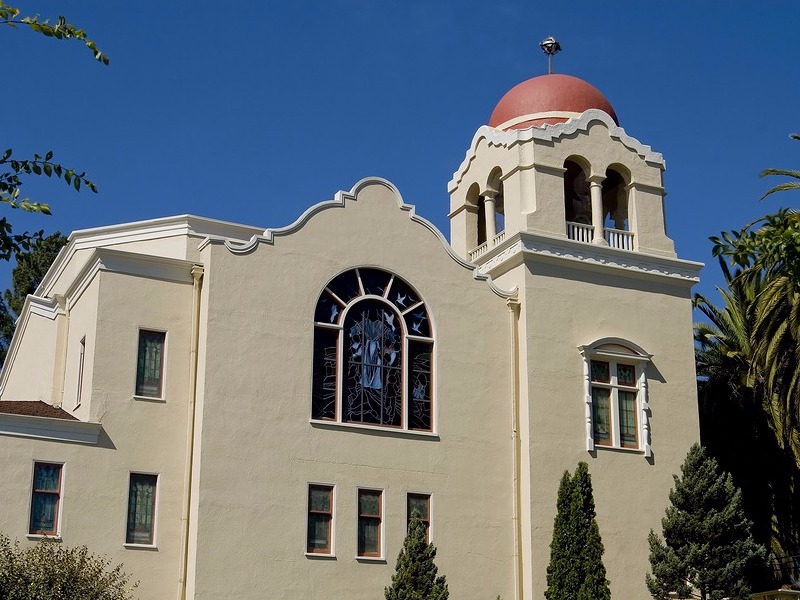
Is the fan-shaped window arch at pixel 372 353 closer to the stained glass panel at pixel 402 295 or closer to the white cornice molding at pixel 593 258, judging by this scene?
the stained glass panel at pixel 402 295

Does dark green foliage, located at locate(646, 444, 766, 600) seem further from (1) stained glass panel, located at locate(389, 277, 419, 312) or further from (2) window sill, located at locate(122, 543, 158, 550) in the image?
(2) window sill, located at locate(122, 543, 158, 550)

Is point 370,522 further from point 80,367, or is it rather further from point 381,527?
point 80,367

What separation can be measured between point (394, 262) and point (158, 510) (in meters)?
7.74

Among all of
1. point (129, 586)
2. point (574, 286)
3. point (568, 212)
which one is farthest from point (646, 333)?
point (129, 586)

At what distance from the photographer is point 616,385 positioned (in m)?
29.4

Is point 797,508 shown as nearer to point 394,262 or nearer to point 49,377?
point 394,262

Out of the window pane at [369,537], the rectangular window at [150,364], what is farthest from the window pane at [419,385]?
the rectangular window at [150,364]

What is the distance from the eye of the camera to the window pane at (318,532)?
25.6 meters

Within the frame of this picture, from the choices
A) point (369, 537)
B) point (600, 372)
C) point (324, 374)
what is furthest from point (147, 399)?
point (600, 372)

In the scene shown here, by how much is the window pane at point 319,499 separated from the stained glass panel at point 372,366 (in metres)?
1.70

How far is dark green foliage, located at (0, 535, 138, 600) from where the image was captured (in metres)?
20.9

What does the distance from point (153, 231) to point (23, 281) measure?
22.0 metres

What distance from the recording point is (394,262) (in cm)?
2809

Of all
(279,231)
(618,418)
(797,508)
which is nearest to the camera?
(279,231)
